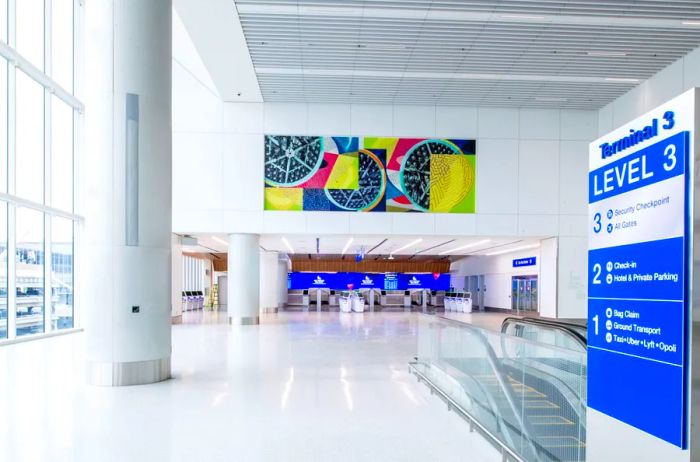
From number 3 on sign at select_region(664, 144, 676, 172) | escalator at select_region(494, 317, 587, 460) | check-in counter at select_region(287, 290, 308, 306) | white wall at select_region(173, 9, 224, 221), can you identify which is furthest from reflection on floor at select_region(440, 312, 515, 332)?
check-in counter at select_region(287, 290, 308, 306)

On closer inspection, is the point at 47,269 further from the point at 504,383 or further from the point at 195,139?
the point at 504,383

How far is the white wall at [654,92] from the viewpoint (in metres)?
15.0

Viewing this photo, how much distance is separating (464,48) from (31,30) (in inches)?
433

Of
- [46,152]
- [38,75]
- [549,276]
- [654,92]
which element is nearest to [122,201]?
[38,75]

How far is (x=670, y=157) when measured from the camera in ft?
6.76

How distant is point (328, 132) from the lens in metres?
19.2

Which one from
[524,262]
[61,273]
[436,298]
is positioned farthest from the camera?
A: [436,298]

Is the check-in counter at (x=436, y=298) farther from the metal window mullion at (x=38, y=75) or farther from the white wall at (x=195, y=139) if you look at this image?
the metal window mullion at (x=38, y=75)

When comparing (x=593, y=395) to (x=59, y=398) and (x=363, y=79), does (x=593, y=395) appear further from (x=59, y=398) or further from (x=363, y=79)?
(x=363, y=79)

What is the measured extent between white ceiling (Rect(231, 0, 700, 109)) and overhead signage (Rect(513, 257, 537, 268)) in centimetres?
929

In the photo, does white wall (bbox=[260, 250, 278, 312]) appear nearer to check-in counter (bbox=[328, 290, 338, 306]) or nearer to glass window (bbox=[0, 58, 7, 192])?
check-in counter (bbox=[328, 290, 338, 306])

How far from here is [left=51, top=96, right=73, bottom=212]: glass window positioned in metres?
15.9

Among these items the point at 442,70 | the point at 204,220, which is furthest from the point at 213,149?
the point at 442,70

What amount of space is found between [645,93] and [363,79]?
335 inches
